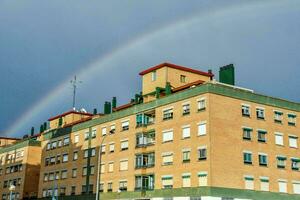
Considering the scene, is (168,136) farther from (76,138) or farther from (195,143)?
(76,138)

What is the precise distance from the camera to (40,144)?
9381cm

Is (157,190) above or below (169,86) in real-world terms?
below

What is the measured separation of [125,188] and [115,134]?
886 cm

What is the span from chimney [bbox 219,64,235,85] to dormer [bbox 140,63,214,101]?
10.9ft

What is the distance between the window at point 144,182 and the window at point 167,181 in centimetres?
257

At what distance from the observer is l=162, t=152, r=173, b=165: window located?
5907 cm

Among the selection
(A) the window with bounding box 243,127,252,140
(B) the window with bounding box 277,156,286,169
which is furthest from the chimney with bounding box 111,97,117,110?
(B) the window with bounding box 277,156,286,169

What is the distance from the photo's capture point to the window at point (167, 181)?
58.1 meters

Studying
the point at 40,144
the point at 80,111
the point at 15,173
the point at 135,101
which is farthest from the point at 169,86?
the point at 15,173

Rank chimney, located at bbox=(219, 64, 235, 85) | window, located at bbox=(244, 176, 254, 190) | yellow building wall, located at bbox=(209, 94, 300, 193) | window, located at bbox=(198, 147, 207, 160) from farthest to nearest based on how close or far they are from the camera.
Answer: chimney, located at bbox=(219, 64, 235, 85), window, located at bbox=(244, 176, 254, 190), window, located at bbox=(198, 147, 207, 160), yellow building wall, located at bbox=(209, 94, 300, 193)

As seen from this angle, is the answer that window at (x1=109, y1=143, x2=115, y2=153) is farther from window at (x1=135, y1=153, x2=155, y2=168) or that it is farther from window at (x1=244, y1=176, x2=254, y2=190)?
window at (x1=244, y1=176, x2=254, y2=190)

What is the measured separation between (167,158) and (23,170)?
139 ft

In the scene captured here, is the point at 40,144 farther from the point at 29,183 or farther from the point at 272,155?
the point at 272,155

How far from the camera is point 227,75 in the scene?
2574 inches
